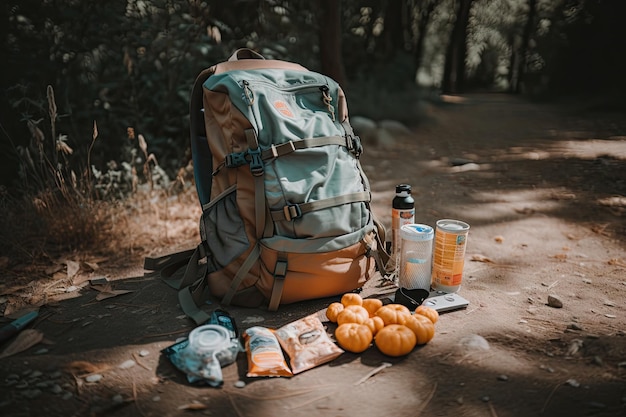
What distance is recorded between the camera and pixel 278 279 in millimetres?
2498

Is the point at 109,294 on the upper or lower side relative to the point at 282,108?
lower

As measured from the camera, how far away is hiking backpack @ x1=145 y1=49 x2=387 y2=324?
8.25ft

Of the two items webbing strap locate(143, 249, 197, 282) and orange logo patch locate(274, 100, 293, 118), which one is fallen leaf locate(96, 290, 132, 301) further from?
orange logo patch locate(274, 100, 293, 118)

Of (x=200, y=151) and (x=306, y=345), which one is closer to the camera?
(x=306, y=345)

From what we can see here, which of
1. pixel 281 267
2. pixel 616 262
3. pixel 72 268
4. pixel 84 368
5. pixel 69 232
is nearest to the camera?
pixel 84 368

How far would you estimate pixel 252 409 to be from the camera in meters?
1.86

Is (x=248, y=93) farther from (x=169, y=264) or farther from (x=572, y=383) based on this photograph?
(x=572, y=383)

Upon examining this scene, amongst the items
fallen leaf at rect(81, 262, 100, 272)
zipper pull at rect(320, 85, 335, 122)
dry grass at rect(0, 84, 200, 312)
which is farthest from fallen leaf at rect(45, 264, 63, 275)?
zipper pull at rect(320, 85, 335, 122)

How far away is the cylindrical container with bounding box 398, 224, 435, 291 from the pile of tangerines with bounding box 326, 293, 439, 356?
28 centimetres

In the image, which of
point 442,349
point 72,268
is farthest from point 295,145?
point 72,268

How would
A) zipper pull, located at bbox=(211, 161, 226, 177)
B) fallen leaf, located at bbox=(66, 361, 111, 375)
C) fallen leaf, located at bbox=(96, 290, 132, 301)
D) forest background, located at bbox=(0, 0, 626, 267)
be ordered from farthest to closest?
forest background, located at bbox=(0, 0, 626, 267)
fallen leaf, located at bbox=(96, 290, 132, 301)
zipper pull, located at bbox=(211, 161, 226, 177)
fallen leaf, located at bbox=(66, 361, 111, 375)

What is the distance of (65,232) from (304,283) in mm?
1974

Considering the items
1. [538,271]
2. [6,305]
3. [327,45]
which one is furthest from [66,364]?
[327,45]

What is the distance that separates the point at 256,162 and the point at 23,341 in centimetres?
145
